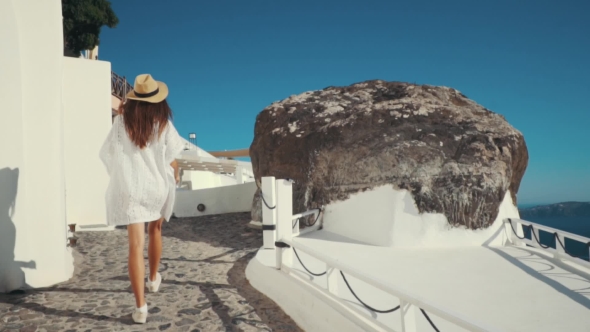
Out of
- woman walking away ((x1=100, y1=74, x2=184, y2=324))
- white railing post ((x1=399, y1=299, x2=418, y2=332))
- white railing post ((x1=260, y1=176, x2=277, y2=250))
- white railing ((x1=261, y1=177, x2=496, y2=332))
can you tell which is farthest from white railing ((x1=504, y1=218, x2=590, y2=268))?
woman walking away ((x1=100, y1=74, x2=184, y2=324))

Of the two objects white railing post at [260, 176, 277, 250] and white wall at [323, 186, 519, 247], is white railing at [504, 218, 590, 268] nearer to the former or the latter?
white wall at [323, 186, 519, 247]

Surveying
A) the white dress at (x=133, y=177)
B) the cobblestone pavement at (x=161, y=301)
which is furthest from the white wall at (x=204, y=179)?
the white dress at (x=133, y=177)

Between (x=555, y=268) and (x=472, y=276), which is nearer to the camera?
(x=472, y=276)

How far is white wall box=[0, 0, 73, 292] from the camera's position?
3744mm

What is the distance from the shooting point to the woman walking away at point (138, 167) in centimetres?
293

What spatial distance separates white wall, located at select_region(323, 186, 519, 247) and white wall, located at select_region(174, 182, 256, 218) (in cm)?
529

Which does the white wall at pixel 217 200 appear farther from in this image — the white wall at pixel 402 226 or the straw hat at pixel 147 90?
the straw hat at pixel 147 90

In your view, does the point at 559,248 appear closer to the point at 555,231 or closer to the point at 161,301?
the point at 555,231

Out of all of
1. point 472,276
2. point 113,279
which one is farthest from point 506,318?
point 113,279

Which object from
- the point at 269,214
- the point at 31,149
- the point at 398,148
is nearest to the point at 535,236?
the point at 398,148

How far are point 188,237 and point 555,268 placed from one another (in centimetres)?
604

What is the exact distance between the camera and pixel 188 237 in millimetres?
7594

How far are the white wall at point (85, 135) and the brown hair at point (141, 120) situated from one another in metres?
→ 6.39

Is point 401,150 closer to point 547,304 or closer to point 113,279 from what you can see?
point 547,304
